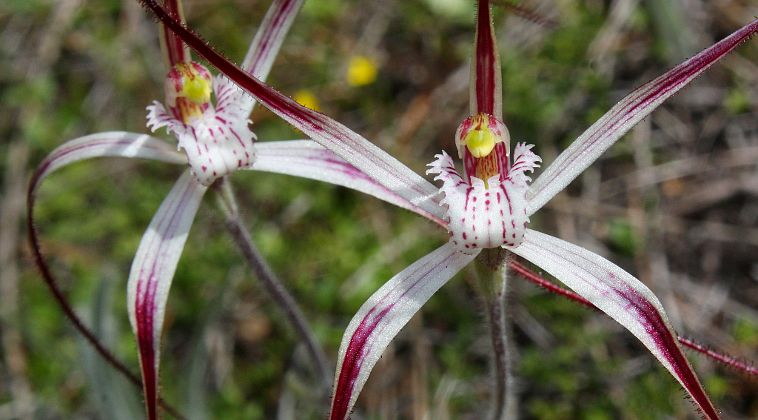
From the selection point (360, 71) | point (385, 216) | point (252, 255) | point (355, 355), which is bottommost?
point (355, 355)

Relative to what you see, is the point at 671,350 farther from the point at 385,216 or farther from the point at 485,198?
the point at 385,216

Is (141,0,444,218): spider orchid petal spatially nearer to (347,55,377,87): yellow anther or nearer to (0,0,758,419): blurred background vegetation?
(0,0,758,419): blurred background vegetation

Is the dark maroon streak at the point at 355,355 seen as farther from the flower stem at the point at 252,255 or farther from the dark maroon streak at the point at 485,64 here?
the flower stem at the point at 252,255

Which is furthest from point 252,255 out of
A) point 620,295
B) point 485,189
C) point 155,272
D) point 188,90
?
point 620,295

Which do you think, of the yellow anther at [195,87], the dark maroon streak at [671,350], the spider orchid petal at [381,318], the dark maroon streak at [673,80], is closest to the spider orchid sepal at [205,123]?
the yellow anther at [195,87]

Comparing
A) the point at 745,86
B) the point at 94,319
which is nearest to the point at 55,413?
the point at 94,319
